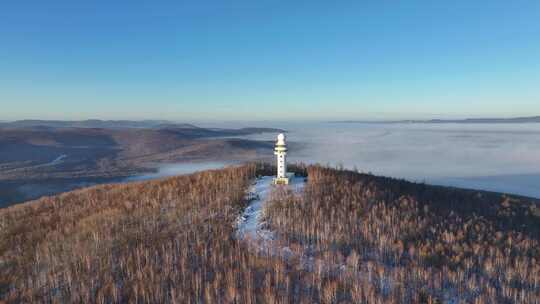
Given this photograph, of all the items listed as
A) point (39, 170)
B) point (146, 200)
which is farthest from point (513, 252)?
point (39, 170)

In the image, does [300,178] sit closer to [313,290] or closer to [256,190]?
[256,190]

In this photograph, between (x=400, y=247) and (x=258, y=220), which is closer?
(x=400, y=247)

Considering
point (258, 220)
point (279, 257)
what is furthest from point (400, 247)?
point (258, 220)

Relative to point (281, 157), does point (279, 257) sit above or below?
below

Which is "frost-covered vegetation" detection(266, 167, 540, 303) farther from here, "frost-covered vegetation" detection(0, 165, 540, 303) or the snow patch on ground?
the snow patch on ground

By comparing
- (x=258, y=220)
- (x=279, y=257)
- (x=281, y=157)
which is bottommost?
(x=279, y=257)

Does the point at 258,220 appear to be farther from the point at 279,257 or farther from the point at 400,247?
the point at 400,247

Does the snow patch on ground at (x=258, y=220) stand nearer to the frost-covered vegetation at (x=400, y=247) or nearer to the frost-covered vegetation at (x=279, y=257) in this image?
the frost-covered vegetation at (x=279, y=257)

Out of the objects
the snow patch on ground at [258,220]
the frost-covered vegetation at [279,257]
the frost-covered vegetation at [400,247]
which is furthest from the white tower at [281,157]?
the frost-covered vegetation at [400,247]
